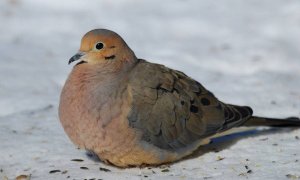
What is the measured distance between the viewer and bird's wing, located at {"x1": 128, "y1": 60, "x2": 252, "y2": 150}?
15.0ft

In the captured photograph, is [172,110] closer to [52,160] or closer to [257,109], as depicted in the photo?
[52,160]

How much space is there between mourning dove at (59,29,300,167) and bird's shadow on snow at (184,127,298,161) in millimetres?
237

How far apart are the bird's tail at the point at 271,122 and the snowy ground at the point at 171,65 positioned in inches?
3.6

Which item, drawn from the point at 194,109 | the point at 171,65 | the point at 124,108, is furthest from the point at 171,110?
the point at 171,65

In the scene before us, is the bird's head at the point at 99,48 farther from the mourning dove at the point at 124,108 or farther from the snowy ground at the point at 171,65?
the snowy ground at the point at 171,65

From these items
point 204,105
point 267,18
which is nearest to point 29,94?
point 204,105

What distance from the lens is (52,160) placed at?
4.92m

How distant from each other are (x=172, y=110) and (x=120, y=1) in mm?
4190

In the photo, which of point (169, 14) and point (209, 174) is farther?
point (169, 14)

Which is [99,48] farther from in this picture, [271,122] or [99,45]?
[271,122]

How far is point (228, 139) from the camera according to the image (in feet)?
17.7

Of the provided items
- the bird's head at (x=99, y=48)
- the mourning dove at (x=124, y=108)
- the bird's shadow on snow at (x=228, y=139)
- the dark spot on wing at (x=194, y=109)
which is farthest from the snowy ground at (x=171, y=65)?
the bird's head at (x=99, y=48)

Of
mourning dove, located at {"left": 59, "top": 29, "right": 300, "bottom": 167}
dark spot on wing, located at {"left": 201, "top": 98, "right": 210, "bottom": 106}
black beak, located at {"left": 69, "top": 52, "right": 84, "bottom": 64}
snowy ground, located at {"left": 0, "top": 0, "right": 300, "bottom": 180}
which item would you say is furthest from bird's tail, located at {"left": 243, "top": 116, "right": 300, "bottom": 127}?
black beak, located at {"left": 69, "top": 52, "right": 84, "bottom": 64}

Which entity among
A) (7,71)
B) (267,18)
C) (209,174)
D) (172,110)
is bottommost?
A: (209,174)
